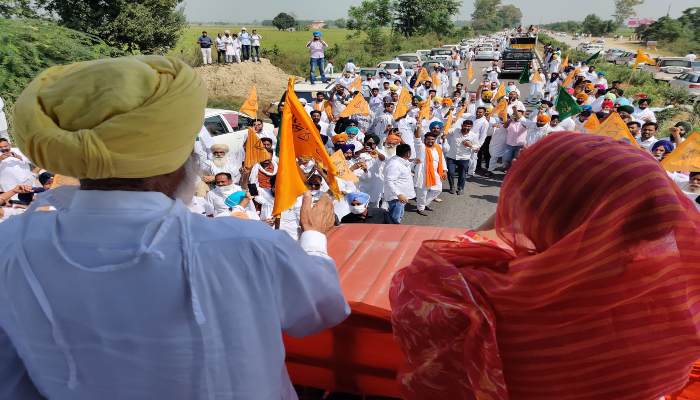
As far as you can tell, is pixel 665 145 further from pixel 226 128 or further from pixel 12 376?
pixel 12 376

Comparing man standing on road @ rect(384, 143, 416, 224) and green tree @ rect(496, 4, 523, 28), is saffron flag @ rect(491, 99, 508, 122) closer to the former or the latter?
man standing on road @ rect(384, 143, 416, 224)

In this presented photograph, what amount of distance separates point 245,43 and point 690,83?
18.3 m

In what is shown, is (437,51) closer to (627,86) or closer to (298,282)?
(627,86)

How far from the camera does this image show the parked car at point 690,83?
764 inches

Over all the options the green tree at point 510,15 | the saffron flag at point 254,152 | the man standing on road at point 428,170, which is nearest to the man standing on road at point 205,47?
the saffron flag at point 254,152

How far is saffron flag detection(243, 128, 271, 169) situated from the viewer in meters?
6.60

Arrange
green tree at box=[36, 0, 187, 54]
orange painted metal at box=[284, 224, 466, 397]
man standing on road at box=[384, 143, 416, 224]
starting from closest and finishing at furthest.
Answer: orange painted metal at box=[284, 224, 466, 397], man standing on road at box=[384, 143, 416, 224], green tree at box=[36, 0, 187, 54]

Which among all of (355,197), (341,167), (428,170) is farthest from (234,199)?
(428,170)

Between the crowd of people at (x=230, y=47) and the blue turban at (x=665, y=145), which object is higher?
the crowd of people at (x=230, y=47)

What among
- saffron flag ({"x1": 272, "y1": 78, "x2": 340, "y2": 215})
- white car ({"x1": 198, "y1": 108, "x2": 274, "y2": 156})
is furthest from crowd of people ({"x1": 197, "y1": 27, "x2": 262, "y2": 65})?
saffron flag ({"x1": 272, "y1": 78, "x2": 340, "y2": 215})

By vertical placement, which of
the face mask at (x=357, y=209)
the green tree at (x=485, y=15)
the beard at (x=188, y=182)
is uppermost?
the green tree at (x=485, y=15)

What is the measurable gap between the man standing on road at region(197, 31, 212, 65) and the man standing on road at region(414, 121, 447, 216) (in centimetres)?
1463

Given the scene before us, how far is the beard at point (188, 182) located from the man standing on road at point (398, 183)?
565cm

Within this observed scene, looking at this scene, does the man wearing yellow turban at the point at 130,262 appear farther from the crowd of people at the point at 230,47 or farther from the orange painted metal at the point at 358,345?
the crowd of people at the point at 230,47
